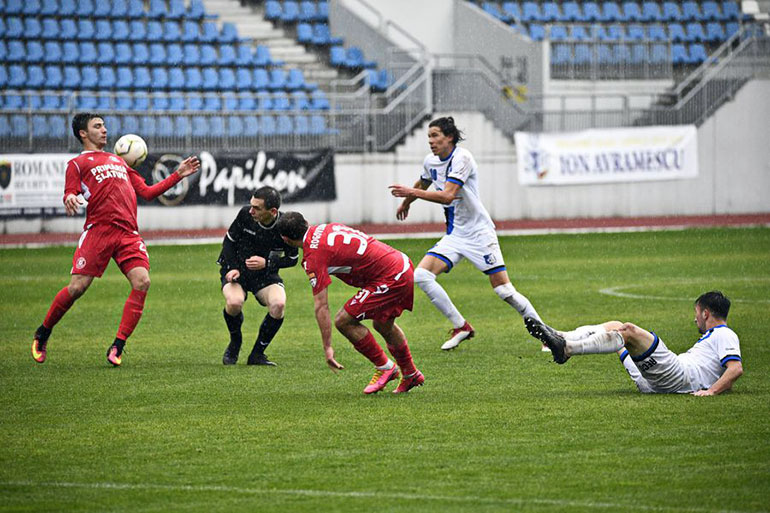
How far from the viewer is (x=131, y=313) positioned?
10266 mm

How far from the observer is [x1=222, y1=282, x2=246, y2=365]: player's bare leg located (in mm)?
10461

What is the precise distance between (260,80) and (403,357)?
22.4 meters

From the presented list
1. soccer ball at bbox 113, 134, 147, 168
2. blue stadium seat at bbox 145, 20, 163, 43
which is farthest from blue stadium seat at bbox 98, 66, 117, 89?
soccer ball at bbox 113, 134, 147, 168

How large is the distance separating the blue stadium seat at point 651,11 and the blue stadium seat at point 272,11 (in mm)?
11638

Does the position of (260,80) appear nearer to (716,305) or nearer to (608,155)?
(608,155)

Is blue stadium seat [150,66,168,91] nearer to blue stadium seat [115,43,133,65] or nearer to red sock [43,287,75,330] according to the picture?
blue stadium seat [115,43,133,65]

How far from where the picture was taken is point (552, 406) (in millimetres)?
8094

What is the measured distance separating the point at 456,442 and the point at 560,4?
31.7 metres

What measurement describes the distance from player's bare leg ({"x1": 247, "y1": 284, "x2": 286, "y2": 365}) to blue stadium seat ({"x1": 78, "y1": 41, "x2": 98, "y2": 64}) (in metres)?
19.7

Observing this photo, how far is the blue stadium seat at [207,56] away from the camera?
3005 cm

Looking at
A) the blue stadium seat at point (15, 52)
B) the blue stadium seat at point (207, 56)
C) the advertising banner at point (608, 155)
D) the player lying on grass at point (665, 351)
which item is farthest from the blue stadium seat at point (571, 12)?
the player lying on grass at point (665, 351)

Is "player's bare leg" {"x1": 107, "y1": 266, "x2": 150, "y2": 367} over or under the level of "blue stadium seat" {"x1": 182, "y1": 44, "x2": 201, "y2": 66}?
under

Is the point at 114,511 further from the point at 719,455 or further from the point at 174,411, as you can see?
the point at 719,455

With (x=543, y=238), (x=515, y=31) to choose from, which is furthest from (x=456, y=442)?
(x=515, y=31)
